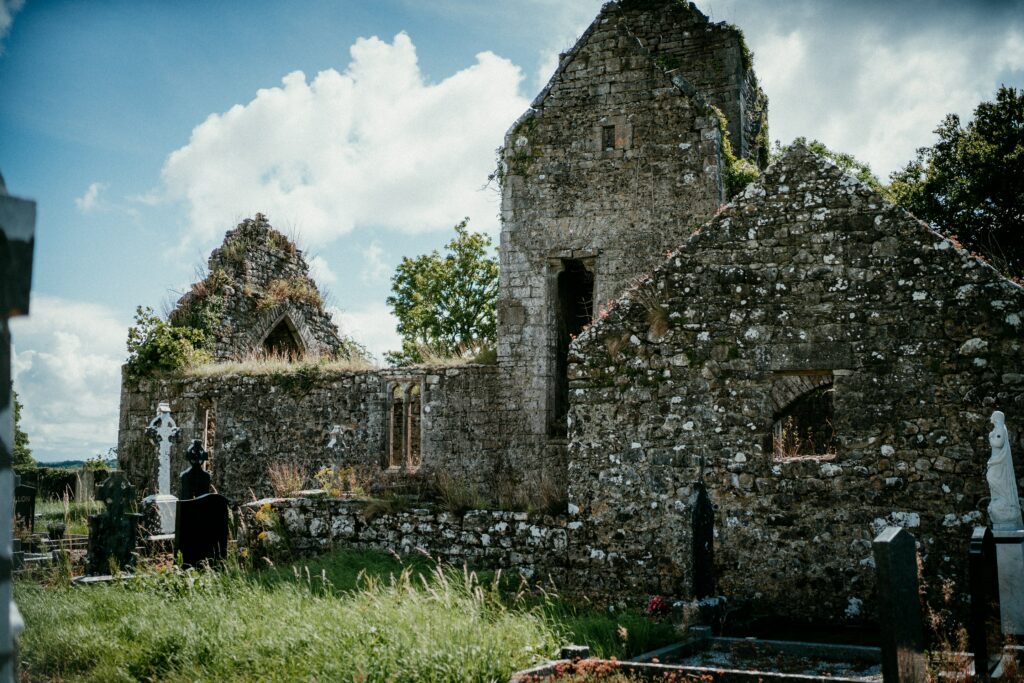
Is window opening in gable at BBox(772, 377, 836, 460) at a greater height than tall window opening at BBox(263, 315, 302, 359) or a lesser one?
lesser

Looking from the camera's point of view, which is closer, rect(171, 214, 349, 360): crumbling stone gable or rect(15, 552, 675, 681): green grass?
rect(15, 552, 675, 681): green grass

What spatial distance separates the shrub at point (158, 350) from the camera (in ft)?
61.6

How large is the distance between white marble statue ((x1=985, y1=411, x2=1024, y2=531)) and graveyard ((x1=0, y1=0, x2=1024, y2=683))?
0.02 m

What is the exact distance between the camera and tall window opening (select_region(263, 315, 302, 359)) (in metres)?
21.7

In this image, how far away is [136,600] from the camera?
7.60 m

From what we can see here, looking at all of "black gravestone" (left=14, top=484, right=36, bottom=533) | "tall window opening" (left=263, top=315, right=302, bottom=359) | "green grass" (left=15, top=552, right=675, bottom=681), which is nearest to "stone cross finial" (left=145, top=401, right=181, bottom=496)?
"black gravestone" (left=14, top=484, right=36, bottom=533)

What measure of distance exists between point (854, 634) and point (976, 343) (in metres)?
3.03

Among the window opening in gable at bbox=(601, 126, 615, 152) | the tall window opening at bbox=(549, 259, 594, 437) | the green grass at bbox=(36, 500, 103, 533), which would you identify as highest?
the window opening in gable at bbox=(601, 126, 615, 152)

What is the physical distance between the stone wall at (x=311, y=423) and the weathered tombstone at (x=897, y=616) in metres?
10.1

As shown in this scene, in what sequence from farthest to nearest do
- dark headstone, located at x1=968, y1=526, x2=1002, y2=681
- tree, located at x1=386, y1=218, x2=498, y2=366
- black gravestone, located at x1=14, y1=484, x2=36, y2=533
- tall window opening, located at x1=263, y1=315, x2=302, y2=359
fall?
tree, located at x1=386, y1=218, x2=498, y2=366 → tall window opening, located at x1=263, y1=315, x2=302, y2=359 → black gravestone, located at x1=14, y1=484, x2=36, y2=533 → dark headstone, located at x1=968, y1=526, x2=1002, y2=681

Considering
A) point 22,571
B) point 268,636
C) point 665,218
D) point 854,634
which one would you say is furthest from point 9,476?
point 665,218

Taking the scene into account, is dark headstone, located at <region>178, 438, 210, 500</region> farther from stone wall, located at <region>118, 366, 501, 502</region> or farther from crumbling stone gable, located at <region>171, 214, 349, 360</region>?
crumbling stone gable, located at <region>171, 214, 349, 360</region>

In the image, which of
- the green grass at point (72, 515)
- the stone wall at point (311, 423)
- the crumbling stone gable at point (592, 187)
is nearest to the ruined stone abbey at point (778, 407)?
the crumbling stone gable at point (592, 187)

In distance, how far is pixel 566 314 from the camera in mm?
15547
